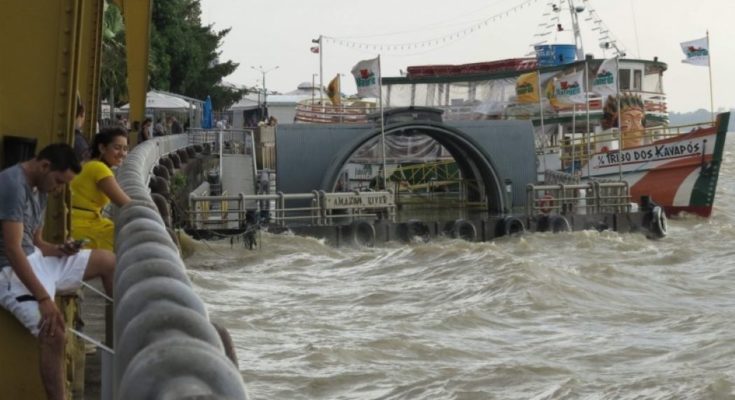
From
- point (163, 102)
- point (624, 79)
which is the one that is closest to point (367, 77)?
point (163, 102)

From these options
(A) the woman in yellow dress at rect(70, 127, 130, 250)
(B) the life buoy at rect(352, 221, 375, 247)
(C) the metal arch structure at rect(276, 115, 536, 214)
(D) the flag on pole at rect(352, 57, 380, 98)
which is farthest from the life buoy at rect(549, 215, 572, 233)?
(A) the woman in yellow dress at rect(70, 127, 130, 250)

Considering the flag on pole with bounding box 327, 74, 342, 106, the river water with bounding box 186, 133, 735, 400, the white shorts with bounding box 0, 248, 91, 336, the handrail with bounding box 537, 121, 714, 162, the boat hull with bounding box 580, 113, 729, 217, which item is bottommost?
the river water with bounding box 186, 133, 735, 400

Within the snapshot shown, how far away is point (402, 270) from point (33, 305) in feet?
56.9

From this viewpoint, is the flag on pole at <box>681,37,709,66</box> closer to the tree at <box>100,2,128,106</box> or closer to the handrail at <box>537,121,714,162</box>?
the handrail at <box>537,121,714,162</box>

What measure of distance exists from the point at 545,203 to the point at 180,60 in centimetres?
3865

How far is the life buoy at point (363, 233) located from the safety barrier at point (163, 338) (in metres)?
22.3

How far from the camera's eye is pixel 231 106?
8100 cm

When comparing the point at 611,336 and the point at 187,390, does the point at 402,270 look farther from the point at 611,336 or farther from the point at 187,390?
the point at 187,390

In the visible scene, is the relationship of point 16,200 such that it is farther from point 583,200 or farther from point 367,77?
point 367,77

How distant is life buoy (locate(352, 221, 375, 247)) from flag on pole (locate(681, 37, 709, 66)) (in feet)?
54.1

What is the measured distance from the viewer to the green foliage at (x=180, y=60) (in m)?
46.6

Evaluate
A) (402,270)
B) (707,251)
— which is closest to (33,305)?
(402,270)

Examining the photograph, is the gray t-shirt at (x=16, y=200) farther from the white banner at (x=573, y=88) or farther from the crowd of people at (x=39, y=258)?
the white banner at (x=573, y=88)

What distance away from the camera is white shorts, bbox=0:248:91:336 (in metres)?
5.27
